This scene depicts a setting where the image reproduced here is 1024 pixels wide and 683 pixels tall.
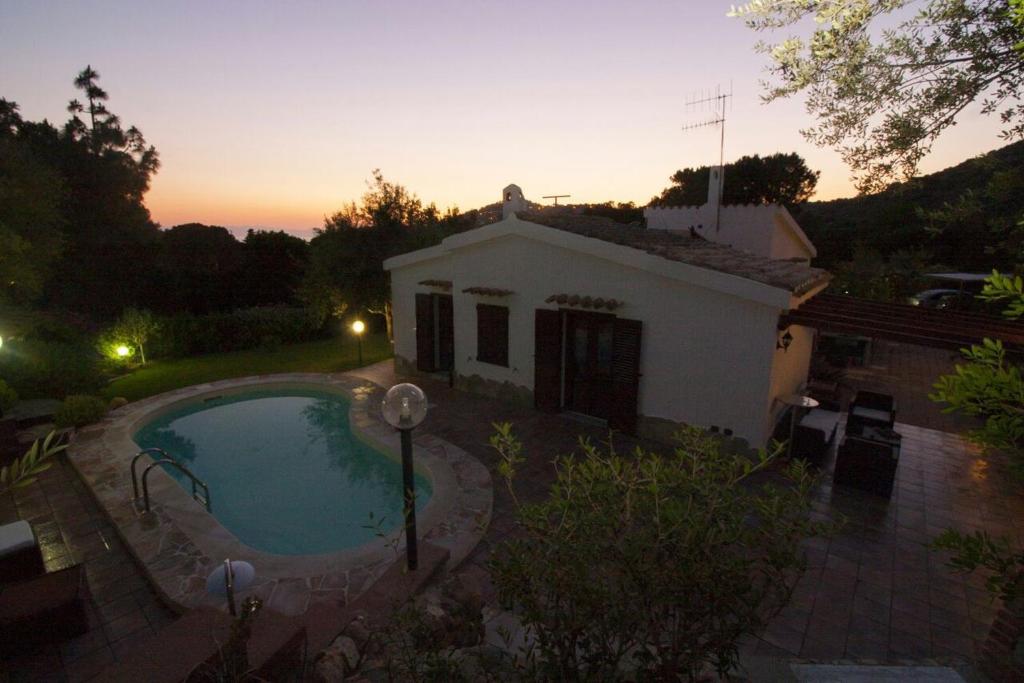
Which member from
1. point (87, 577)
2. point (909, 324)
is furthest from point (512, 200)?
point (87, 577)

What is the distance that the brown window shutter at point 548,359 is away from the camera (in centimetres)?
1077

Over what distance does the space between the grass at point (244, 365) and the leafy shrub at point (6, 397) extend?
2261 mm

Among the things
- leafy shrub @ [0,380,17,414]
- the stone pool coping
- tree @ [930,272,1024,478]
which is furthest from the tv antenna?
leafy shrub @ [0,380,17,414]

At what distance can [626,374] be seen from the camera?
382 inches

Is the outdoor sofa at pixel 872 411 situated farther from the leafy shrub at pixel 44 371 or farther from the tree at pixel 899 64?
the leafy shrub at pixel 44 371

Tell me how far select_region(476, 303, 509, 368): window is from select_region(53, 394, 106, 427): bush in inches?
365

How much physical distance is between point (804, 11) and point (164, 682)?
8.79 m

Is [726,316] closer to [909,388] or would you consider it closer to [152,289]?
[909,388]

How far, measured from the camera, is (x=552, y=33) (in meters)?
9.73

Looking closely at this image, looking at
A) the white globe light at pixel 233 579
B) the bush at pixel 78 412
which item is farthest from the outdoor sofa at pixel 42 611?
the bush at pixel 78 412

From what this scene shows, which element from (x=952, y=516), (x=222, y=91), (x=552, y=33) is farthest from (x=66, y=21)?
(x=952, y=516)

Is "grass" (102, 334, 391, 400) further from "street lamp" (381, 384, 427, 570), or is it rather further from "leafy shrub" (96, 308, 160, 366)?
"street lamp" (381, 384, 427, 570)

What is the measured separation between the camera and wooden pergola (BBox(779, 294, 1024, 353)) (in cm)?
674

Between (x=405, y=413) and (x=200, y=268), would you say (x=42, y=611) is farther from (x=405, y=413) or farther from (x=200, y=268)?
(x=200, y=268)
